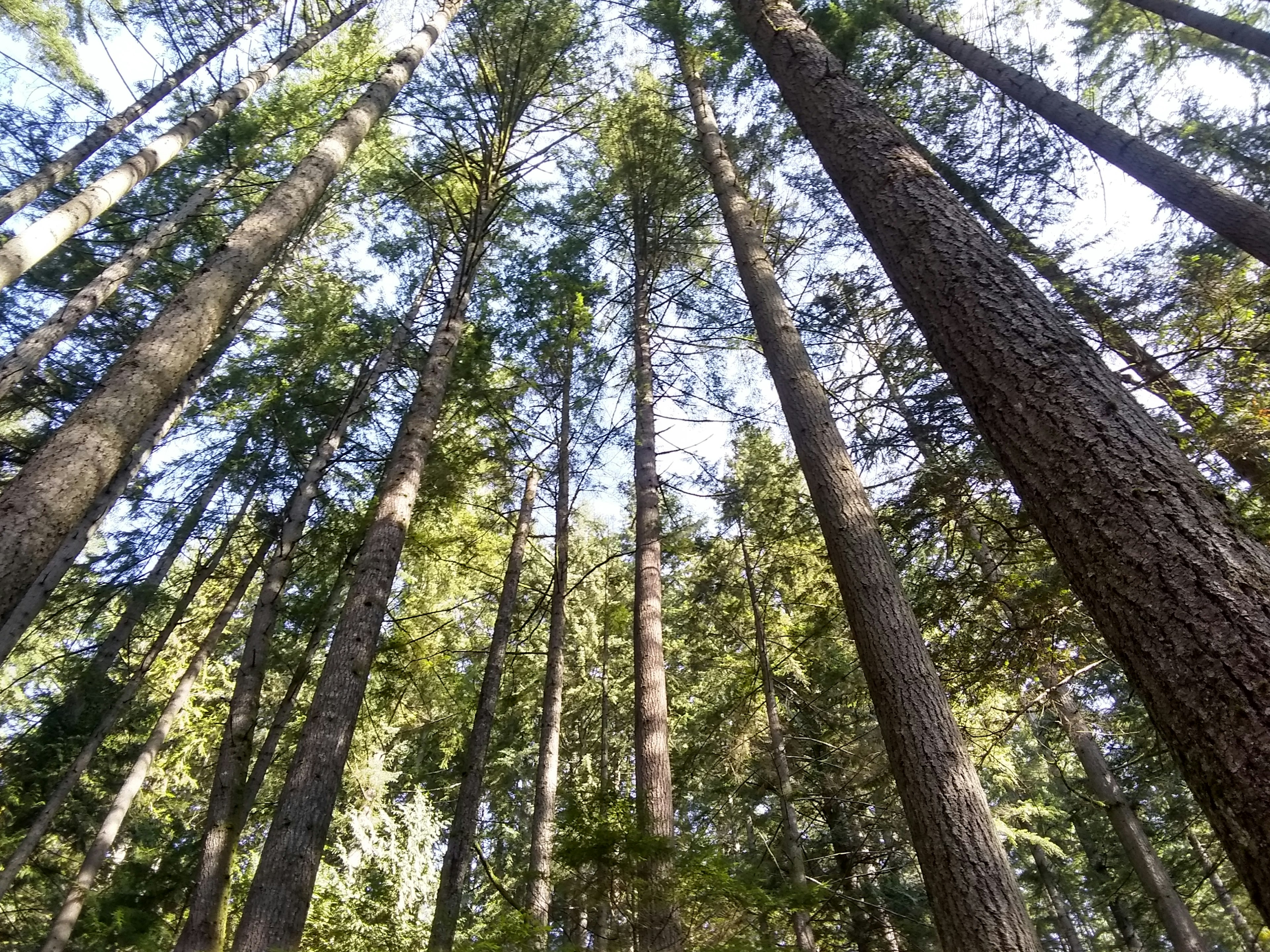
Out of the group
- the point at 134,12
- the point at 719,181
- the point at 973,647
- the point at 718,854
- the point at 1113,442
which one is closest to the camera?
the point at 1113,442

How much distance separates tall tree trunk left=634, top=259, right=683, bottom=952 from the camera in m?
4.77

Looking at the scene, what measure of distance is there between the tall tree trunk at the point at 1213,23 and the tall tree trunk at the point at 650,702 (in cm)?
758

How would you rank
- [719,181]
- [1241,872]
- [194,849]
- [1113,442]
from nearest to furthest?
[1241,872] → [1113,442] → [719,181] → [194,849]

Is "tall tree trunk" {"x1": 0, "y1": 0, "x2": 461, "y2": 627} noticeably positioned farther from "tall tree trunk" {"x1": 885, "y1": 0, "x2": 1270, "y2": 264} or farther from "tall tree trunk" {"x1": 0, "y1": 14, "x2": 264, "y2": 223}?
"tall tree trunk" {"x1": 885, "y1": 0, "x2": 1270, "y2": 264}

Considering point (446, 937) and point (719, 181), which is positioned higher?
point (719, 181)

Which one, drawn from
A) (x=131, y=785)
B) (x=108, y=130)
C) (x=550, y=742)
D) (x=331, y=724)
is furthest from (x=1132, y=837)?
(x=108, y=130)

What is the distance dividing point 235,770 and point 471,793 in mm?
2606

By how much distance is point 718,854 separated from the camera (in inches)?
193

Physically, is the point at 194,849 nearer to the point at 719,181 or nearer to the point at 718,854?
the point at 718,854

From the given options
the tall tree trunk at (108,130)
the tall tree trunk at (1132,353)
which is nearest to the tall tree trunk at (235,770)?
the tall tree trunk at (108,130)

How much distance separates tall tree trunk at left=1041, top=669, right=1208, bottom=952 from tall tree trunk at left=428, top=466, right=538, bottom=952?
6395 millimetres

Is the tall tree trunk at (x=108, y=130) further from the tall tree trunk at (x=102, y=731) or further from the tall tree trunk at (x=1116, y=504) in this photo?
the tall tree trunk at (x=1116, y=504)

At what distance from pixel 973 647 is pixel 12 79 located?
50.2 ft

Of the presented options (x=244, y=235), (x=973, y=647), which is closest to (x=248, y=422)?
(x=244, y=235)
